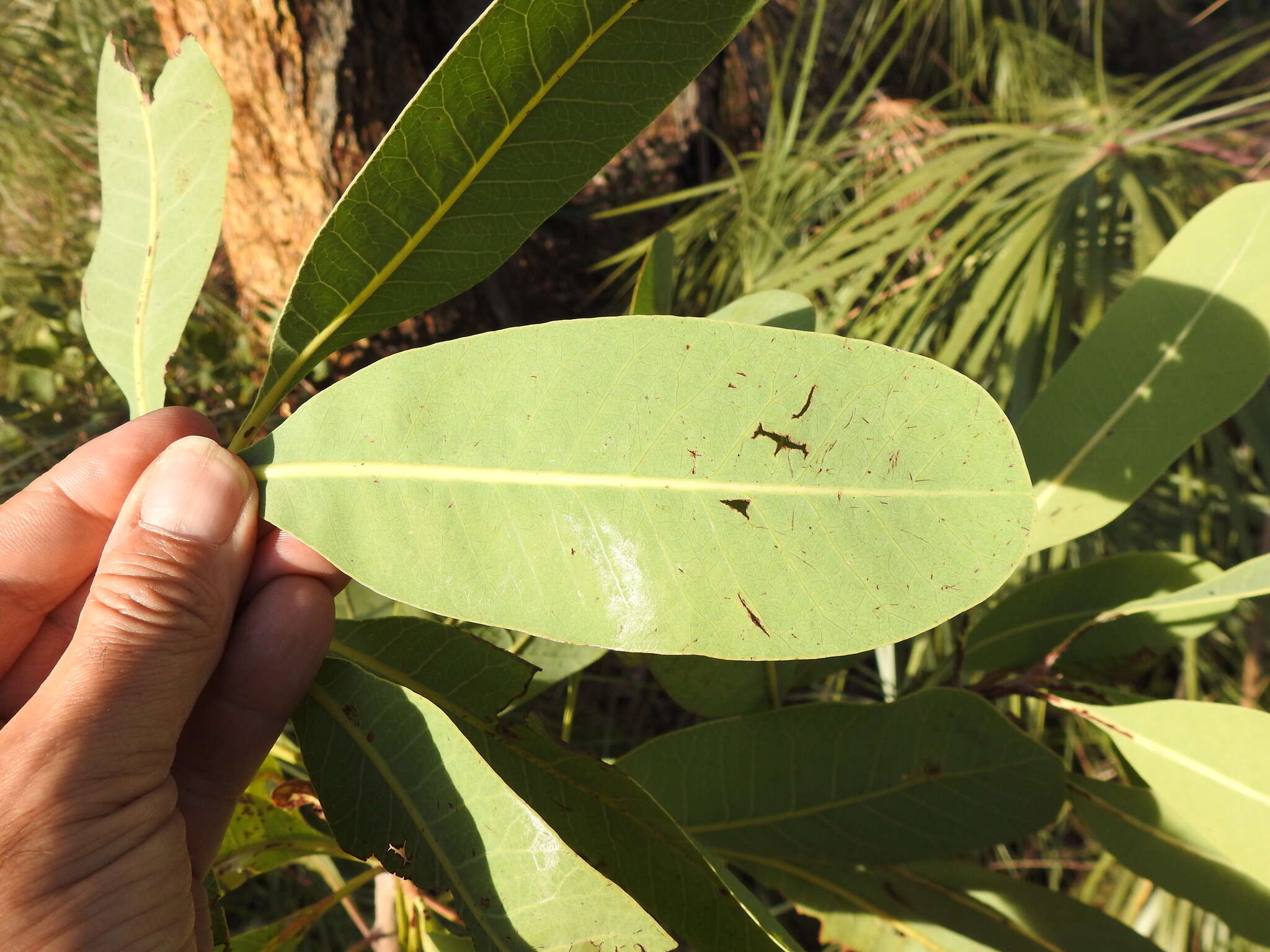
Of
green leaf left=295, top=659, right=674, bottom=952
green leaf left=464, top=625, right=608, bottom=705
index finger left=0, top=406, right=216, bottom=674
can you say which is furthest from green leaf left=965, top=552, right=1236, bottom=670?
index finger left=0, top=406, right=216, bottom=674

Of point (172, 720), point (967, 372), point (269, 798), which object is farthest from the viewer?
point (967, 372)

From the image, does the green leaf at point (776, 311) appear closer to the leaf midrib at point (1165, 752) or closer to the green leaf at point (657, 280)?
the green leaf at point (657, 280)

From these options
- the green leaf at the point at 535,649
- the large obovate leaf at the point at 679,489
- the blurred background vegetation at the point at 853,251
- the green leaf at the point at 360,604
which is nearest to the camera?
the large obovate leaf at the point at 679,489

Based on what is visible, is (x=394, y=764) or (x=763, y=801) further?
(x=763, y=801)

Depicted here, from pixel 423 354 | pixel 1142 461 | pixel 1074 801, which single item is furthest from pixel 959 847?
pixel 423 354

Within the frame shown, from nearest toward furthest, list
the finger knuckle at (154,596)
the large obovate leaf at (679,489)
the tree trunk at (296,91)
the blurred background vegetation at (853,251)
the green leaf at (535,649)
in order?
the large obovate leaf at (679,489) → the finger knuckle at (154,596) → the green leaf at (535,649) → the blurred background vegetation at (853,251) → the tree trunk at (296,91)

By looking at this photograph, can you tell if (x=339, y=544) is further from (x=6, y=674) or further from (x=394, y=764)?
(x=6, y=674)

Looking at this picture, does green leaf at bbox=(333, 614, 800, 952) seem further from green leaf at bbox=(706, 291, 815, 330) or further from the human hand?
green leaf at bbox=(706, 291, 815, 330)

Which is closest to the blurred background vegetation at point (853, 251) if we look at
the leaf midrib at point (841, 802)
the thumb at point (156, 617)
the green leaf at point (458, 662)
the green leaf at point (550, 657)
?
the green leaf at point (550, 657)
